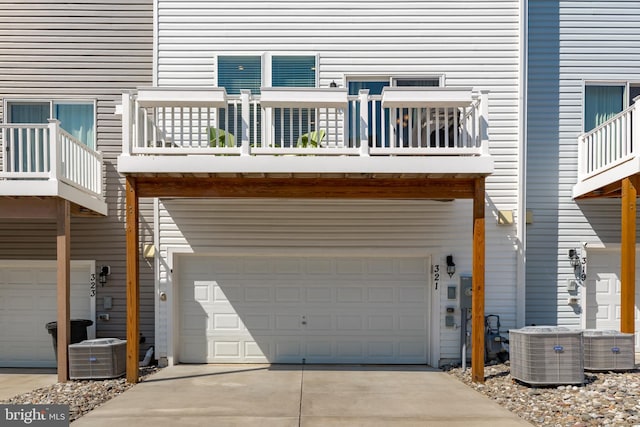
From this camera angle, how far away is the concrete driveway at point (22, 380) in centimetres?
728

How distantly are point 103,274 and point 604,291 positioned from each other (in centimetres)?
886

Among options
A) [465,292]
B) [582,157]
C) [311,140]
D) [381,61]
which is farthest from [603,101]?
[311,140]

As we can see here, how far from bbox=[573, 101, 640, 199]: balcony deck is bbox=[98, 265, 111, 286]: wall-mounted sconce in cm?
831

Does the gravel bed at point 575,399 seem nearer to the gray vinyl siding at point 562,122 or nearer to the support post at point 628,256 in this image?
the support post at point 628,256

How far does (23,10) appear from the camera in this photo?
9398 millimetres

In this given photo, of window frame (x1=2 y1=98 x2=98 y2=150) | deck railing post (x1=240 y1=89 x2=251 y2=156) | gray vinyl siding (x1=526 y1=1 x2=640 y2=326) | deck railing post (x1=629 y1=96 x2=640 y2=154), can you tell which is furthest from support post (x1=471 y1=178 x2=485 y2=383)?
window frame (x1=2 y1=98 x2=98 y2=150)

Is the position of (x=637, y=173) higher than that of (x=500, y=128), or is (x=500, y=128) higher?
(x=500, y=128)

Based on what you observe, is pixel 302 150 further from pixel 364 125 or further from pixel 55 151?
pixel 55 151

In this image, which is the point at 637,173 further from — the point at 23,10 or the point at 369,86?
the point at 23,10

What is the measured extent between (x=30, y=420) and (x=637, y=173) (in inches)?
338

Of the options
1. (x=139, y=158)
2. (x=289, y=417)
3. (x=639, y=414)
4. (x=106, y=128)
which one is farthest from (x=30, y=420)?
(x=639, y=414)

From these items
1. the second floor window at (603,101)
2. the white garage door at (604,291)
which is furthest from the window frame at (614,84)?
the white garage door at (604,291)

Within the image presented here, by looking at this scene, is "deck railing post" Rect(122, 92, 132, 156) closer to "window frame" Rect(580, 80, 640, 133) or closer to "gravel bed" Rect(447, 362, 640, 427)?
"gravel bed" Rect(447, 362, 640, 427)

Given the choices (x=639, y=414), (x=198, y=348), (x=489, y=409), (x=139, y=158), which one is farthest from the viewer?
(x=198, y=348)
